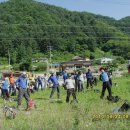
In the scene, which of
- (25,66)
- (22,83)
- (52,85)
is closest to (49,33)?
(25,66)

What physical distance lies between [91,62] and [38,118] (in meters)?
136

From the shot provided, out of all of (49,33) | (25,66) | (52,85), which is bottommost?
(25,66)

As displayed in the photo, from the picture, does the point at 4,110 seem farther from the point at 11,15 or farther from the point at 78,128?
the point at 11,15

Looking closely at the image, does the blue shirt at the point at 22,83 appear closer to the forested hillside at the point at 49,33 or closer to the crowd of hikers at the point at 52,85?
the crowd of hikers at the point at 52,85

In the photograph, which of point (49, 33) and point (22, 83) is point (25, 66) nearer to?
point (49, 33)

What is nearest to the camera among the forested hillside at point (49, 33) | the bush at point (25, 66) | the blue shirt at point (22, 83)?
the blue shirt at point (22, 83)

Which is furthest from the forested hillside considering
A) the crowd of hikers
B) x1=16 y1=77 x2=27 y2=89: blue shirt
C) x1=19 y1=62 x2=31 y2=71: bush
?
x1=16 y1=77 x2=27 y2=89: blue shirt

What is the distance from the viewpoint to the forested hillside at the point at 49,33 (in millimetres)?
136250

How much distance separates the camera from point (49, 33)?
14262 cm

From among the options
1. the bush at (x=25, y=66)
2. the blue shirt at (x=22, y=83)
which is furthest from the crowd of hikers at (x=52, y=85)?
the bush at (x=25, y=66)

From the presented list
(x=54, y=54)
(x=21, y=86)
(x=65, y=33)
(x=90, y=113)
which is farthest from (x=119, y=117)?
(x=54, y=54)

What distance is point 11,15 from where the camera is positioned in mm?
139250

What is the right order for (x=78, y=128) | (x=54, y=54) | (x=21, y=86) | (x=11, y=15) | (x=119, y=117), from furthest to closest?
(x=54, y=54) < (x=11, y=15) < (x=21, y=86) < (x=119, y=117) < (x=78, y=128)

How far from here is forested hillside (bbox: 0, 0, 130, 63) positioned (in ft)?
447
